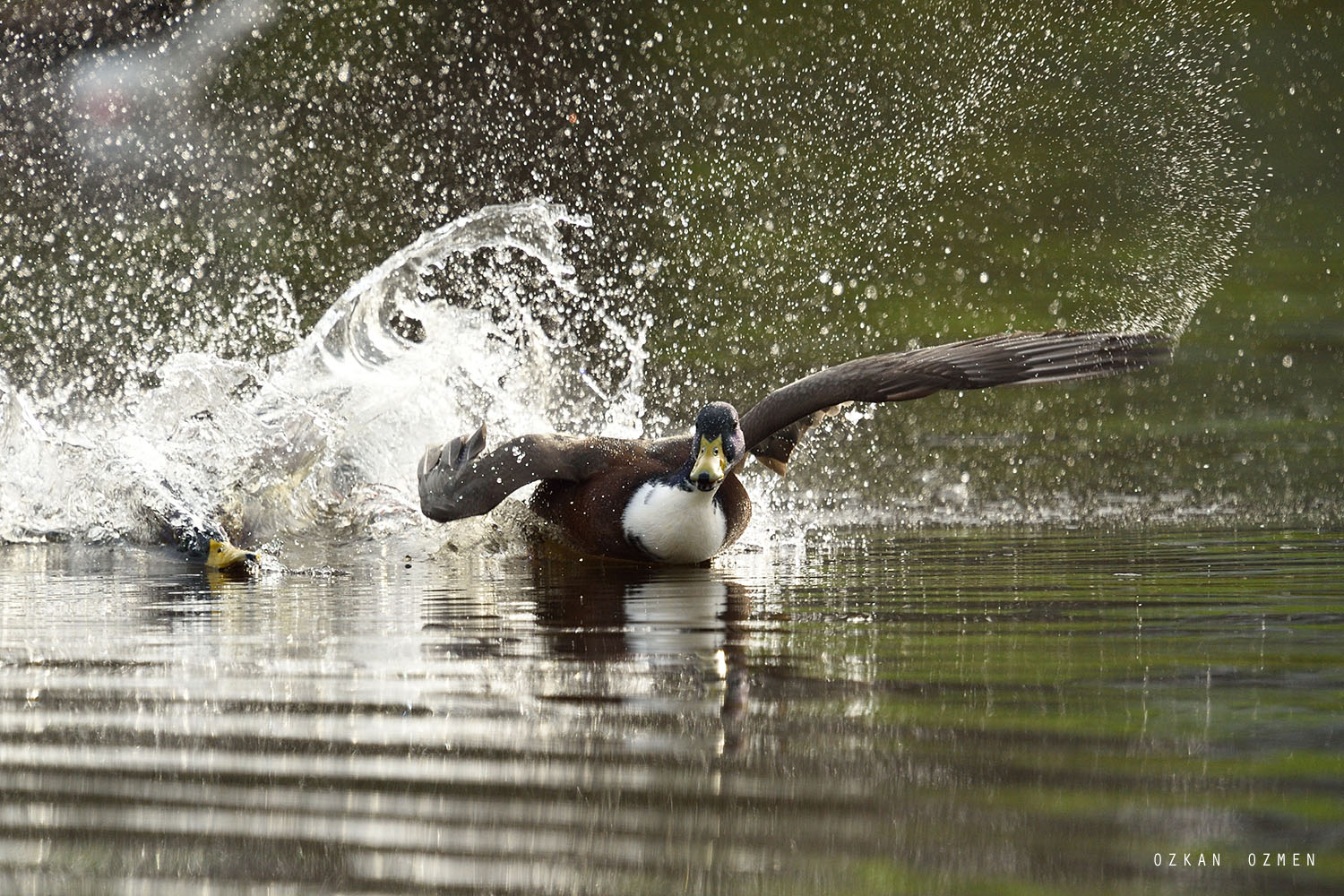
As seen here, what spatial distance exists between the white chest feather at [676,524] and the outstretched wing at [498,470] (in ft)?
1.50

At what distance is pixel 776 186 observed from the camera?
49.2ft

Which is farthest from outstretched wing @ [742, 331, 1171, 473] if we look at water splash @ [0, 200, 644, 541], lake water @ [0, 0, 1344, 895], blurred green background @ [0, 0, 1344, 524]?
blurred green background @ [0, 0, 1344, 524]

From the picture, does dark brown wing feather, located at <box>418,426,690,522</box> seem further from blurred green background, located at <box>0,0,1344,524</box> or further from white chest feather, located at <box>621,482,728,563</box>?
blurred green background, located at <box>0,0,1344,524</box>

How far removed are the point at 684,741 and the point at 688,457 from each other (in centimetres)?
371

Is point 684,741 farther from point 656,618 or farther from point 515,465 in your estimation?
point 515,465

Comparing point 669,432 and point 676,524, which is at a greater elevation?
point 669,432

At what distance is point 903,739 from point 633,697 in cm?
61

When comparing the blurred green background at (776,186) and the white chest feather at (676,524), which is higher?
the blurred green background at (776,186)

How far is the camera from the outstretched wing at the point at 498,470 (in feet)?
21.0

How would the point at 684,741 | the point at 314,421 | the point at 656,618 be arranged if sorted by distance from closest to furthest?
the point at 684,741 → the point at 656,618 → the point at 314,421

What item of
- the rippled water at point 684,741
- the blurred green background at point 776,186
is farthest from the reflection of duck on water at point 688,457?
the blurred green background at point 776,186

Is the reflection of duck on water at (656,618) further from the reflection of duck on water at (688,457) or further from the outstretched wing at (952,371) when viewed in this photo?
the outstretched wing at (952,371)

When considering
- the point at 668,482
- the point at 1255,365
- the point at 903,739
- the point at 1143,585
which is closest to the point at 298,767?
the point at 903,739

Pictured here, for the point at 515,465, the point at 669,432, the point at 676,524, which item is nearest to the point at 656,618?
the point at 676,524
